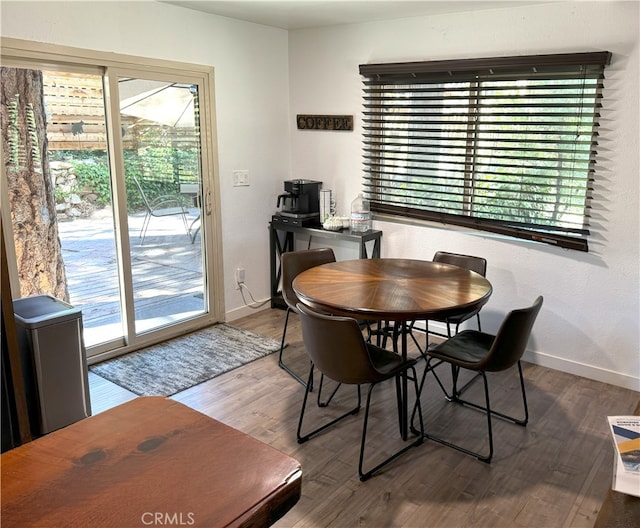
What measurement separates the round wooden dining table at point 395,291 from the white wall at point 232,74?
56.6 inches

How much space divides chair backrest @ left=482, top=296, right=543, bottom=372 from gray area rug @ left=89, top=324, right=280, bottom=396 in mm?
1812

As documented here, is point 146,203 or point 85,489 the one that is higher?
point 146,203

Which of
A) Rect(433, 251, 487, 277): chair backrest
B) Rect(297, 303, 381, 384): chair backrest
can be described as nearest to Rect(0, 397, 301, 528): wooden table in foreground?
Rect(297, 303, 381, 384): chair backrest

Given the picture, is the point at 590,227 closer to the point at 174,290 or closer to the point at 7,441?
the point at 174,290

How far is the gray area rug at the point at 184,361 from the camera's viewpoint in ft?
11.2

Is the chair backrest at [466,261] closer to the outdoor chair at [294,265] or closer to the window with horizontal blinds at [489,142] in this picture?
the window with horizontal blinds at [489,142]

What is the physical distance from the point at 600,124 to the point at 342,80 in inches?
78.6

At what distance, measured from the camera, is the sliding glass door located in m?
3.22

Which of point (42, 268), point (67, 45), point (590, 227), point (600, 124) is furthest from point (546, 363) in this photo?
point (67, 45)

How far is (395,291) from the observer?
9.07 ft

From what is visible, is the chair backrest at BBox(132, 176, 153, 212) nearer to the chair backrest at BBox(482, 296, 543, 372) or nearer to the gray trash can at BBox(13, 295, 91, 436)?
the gray trash can at BBox(13, 295, 91, 436)

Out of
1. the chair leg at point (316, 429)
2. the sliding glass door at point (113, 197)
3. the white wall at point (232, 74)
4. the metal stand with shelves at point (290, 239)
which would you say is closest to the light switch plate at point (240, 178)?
the white wall at point (232, 74)

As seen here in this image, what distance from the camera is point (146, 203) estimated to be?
3861 mm

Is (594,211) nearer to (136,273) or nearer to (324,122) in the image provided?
(324,122)
